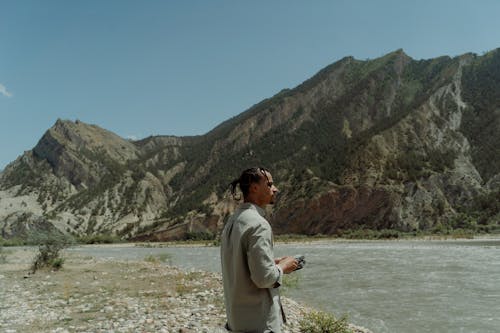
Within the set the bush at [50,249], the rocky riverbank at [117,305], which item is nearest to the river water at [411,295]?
the rocky riverbank at [117,305]

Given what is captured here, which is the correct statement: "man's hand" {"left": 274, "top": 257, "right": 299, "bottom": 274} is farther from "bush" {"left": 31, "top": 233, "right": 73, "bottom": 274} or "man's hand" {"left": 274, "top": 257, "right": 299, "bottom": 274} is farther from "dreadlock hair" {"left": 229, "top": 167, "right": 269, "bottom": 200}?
"bush" {"left": 31, "top": 233, "right": 73, "bottom": 274}

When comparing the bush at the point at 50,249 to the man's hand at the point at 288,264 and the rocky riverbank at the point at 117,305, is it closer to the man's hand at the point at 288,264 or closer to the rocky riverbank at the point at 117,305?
the rocky riverbank at the point at 117,305

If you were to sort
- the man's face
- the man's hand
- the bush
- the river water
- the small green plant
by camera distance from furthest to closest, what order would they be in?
the bush, the river water, the small green plant, the man's face, the man's hand

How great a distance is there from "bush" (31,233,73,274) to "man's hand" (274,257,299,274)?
977 inches

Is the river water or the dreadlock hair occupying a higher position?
the dreadlock hair

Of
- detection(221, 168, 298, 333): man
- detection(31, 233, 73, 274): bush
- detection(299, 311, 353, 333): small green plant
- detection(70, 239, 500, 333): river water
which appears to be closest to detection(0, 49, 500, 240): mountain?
detection(70, 239, 500, 333): river water

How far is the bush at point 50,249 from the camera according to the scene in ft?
84.2

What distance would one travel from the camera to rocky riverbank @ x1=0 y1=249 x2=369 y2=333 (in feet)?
34.6

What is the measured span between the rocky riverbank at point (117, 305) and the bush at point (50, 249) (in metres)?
4.27

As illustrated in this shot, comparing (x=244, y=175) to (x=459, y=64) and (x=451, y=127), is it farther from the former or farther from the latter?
(x=459, y=64)

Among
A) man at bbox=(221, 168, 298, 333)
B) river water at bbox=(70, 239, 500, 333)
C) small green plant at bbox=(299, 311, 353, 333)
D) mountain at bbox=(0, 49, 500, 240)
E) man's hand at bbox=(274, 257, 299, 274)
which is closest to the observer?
man at bbox=(221, 168, 298, 333)

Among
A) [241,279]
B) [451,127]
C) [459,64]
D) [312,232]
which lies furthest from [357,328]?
[459,64]

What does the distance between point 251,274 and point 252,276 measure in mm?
25

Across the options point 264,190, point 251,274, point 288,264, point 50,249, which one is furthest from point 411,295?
point 50,249
